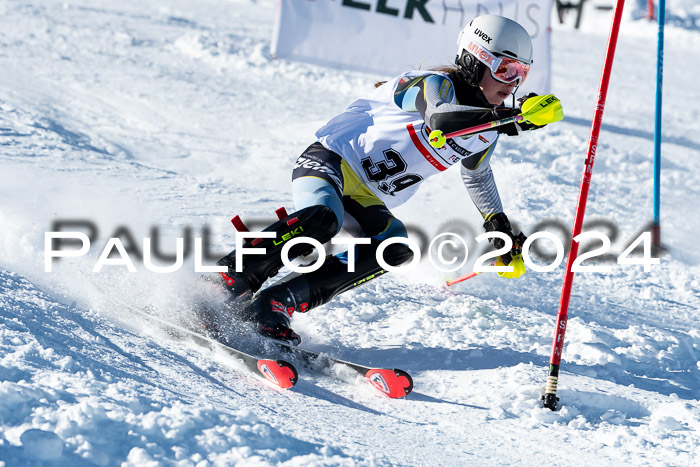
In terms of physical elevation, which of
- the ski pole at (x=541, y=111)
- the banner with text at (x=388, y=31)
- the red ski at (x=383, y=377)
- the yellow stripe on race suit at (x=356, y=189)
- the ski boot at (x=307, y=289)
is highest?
the banner with text at (x=388, y=31)

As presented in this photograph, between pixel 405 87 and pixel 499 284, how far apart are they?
182cm

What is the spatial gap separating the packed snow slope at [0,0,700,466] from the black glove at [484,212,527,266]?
1.56ft

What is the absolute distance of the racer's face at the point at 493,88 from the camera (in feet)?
11.1

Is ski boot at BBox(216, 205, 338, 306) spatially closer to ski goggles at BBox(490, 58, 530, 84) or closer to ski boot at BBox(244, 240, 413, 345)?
ski boot at BBox(244, 240, 413, 345)

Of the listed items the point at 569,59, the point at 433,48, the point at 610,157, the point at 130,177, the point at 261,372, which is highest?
the point at 569,59

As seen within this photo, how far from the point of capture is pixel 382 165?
3.61 m

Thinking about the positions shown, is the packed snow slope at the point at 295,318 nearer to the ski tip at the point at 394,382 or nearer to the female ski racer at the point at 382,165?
the ski tip at the point at 394,382

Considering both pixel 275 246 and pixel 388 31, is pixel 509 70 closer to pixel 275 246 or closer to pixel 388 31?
pixel 275 246

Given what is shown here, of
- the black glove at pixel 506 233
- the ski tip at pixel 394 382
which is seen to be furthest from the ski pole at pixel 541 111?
the ski tip at pixel 394 382

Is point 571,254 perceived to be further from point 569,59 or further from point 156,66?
point 569,59

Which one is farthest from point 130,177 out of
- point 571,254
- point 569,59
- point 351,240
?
point 569,59

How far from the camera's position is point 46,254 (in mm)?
3945

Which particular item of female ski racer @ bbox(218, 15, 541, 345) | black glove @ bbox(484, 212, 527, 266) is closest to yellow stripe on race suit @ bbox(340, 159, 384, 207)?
female ski racer @ bbox(218, 15, 541, 345)

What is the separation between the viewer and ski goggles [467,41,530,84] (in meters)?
3.30
